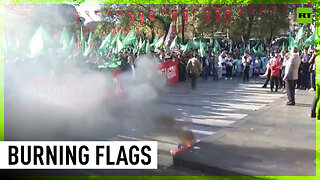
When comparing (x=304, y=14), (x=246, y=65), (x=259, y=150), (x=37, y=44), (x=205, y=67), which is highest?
(x=304, y=14)

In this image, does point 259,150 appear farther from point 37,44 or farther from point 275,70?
point 275,70

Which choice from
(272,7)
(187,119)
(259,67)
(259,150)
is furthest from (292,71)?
(272,7)

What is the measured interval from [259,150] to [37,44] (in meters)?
3.78

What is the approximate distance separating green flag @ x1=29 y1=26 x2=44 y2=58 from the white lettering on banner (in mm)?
1306

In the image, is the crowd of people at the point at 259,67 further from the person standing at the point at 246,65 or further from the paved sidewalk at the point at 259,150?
the paved sidewalk at the point at 259,150

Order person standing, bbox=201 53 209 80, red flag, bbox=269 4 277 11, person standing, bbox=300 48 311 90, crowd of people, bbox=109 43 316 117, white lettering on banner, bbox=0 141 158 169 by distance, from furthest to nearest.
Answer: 1. red flag, bbox=269 4 277 11
2. person standing, bbox=201 53 209 80
3. person standing, bbox=300 48 311 90
4. crowd of people, bbox=109 43 316 117
5. white lettering on banner, bbox=0 141 158 169

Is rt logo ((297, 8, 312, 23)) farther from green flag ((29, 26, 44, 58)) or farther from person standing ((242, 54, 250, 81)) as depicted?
green flag ((29, 26, 44, 58))

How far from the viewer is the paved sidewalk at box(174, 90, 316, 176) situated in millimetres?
5258

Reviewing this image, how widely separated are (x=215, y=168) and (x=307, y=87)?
9.76 m

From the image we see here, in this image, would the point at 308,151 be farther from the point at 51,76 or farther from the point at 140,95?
the point at 140,95

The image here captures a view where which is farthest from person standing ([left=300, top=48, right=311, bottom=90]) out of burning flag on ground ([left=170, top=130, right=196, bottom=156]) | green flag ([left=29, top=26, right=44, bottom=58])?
green flag ([left=29, top=26, right=44, bottom=58])

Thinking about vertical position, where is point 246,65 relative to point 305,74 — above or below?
above

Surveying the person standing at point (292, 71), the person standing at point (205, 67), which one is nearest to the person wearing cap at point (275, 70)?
the person standing at point (292, 71)

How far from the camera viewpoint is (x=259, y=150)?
6059mm
